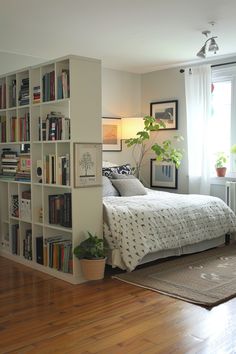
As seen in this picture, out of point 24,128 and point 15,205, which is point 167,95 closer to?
point 24,128

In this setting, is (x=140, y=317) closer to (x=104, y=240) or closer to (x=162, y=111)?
(x=104, y=240)

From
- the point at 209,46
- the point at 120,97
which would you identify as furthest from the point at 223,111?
the point at 120,97

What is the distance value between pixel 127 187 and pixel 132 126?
148 centimetres

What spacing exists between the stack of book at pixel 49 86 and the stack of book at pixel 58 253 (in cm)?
138

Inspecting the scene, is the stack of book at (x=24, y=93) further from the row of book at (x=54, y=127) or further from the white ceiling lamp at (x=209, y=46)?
the white ceiling lamp at (x=209, y=46)

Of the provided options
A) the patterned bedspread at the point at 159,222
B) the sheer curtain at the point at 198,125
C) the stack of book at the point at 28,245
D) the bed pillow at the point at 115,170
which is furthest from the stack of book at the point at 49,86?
the sheer curtain at the point at 198,125

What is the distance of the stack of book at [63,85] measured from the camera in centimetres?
374

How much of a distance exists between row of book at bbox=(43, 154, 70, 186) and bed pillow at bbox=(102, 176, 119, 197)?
38.0 inches

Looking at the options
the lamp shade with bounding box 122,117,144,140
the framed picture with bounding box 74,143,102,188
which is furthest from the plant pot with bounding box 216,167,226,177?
the framed picture with bounding box 74,143,102,188

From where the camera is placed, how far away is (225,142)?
5.70 metres

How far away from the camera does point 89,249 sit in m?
3.66

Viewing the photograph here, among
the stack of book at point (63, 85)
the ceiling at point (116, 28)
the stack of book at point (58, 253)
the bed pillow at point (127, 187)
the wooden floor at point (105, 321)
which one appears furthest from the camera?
the bed pillow at point (127, 187)

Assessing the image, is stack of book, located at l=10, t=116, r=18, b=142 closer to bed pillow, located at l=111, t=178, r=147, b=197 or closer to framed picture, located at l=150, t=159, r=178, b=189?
bed pillow, located at l=111, t=178, r=147, b=197

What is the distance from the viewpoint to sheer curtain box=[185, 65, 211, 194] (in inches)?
223
